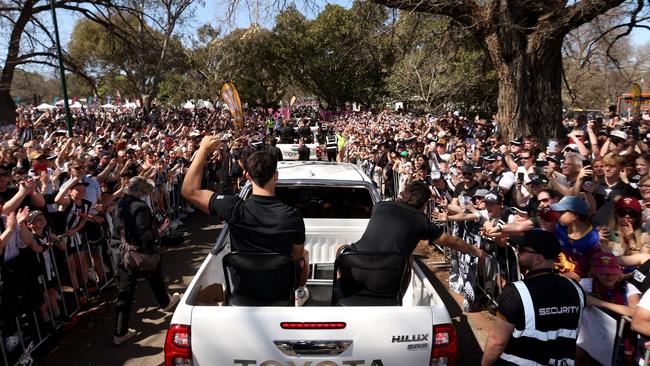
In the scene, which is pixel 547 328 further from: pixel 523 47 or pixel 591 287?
pixel 523 47

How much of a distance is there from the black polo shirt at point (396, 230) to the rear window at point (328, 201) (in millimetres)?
2163

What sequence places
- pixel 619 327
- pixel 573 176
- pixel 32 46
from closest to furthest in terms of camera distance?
pixel 619 327 → pixel 573 176 → pixel 32 46

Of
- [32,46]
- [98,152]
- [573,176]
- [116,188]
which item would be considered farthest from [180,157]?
[32,46]

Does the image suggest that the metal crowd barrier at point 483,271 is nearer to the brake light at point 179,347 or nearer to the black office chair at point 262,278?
the black office chair at point 262,278

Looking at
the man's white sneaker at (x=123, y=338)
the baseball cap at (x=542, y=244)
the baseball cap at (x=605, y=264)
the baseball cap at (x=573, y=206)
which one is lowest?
the man's white sneaker at (x=123, y=338)

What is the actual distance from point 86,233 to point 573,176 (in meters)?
6.33

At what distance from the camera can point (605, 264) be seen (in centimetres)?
342

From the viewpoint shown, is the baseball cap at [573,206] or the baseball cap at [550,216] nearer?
the baseball cap at [573,206]

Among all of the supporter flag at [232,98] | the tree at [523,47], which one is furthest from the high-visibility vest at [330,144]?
the tree at [523,47]

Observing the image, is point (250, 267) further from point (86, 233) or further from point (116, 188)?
point (116, 188)

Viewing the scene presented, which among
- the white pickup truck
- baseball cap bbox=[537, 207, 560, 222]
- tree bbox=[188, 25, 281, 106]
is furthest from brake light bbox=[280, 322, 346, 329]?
tree bbox=[188, 25, 281, 106]

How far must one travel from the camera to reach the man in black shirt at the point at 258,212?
290 cm

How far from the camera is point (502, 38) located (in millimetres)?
9438

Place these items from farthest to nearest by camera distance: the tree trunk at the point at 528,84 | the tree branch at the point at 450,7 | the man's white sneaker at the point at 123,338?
the tree trunk at the point at 528,84 → the tree branch at the point at 450,7 → the man's white sneaker at the point at 123,338
